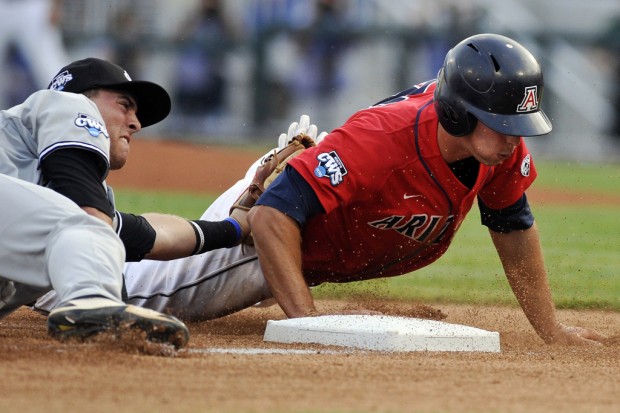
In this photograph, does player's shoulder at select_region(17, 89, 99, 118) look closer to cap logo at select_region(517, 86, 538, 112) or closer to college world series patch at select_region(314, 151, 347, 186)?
college world series patch at select_region(314, 151, 347, 186)

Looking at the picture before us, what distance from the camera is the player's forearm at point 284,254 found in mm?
4453

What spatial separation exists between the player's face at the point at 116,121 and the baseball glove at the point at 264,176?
77 cm

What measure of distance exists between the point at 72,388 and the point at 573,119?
18.5 meters

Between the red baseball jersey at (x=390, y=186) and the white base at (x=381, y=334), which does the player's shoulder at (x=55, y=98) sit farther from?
the white base at (x=381, y=334)

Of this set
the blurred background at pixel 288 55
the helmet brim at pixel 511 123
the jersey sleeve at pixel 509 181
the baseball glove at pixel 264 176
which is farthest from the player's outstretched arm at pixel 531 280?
the blurred background at pixel 288 55

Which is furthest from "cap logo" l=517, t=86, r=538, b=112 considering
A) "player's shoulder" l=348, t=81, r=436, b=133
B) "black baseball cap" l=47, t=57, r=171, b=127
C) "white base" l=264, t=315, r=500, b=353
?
"black baseball cap" l=47, t=57, r=171, b=127

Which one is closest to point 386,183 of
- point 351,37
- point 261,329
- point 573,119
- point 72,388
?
point 261,329

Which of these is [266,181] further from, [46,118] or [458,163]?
[46,118]

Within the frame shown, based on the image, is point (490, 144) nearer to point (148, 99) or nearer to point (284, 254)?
point (284, 254)

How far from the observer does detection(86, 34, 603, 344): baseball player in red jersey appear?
4.29m

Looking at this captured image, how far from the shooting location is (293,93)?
19.3 metres

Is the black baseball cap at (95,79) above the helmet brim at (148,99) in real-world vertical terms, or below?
above

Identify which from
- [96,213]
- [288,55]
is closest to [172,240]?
[96,213]

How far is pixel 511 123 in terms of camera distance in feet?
13.9
